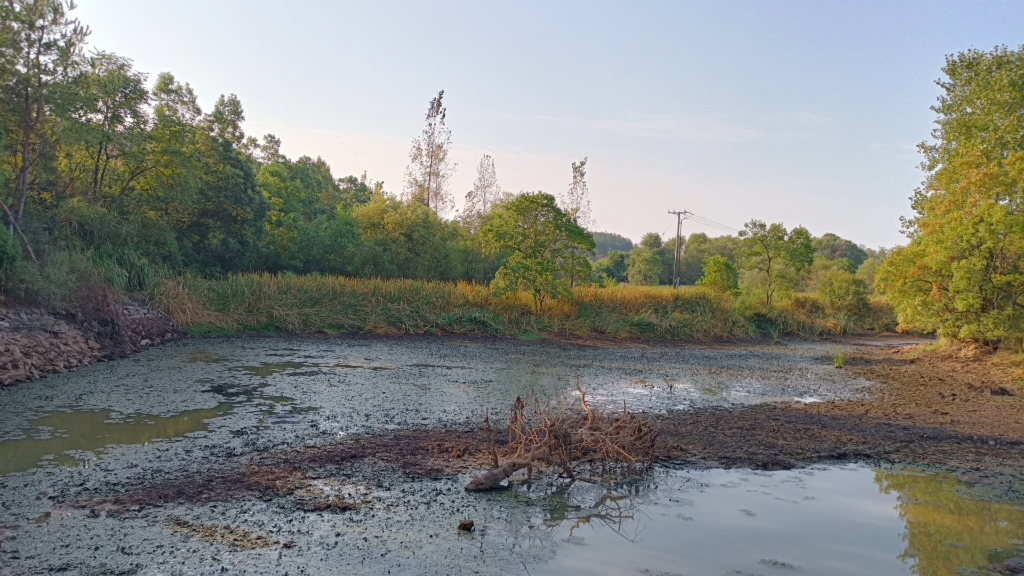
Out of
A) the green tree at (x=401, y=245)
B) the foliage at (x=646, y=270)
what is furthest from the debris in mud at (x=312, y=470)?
the foliage at (x=646, y=270)

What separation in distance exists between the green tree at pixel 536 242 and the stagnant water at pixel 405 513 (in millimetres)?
11538

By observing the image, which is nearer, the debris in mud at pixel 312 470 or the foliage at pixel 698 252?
the debris in mud at pixel 312 470

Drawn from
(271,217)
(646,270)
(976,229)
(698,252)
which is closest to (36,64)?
(271,217)

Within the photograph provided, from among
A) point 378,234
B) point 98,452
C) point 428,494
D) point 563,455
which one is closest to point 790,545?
point 563,455

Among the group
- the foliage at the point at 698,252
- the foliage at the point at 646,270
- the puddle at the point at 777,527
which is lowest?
the puddle at the point at 777,527

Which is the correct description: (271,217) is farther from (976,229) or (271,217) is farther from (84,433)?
(976,229)

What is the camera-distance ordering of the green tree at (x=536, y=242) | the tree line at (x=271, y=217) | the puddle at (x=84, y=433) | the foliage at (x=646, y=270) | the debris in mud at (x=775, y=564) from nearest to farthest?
1. the debris in mud at (x=775, y=564)
2. the puddle at (x=84, y=433)
3. the tree line at (x=271, y=217)
4. the green tree at (x=536, y=242)
5. the foliage at (x=646, y=270)

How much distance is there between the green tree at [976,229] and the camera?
1515 centimetres

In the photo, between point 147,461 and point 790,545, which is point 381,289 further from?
point 790,545

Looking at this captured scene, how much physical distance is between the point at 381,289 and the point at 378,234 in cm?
638

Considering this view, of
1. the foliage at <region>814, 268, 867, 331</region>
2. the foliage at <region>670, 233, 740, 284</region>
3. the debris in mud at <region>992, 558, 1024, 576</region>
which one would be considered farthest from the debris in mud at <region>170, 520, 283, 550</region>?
the foliage at <region>670, 233, 740, 284</region>

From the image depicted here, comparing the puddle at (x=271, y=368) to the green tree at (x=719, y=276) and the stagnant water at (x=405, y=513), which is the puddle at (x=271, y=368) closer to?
the stagnant water at (x=405, y=513)

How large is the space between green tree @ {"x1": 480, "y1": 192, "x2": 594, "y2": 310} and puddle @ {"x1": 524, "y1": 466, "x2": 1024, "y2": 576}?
15.1 m

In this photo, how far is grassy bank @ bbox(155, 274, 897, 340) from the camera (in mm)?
18641
